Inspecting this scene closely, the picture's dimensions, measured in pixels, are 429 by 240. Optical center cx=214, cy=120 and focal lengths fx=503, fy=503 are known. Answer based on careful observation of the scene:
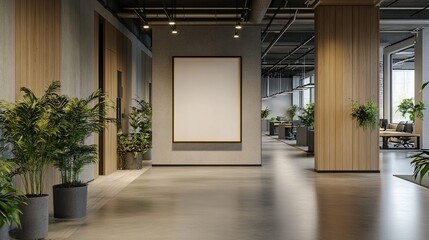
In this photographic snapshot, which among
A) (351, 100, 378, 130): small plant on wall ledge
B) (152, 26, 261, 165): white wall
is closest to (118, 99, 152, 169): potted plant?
(152, 26, 261, 165): white wall

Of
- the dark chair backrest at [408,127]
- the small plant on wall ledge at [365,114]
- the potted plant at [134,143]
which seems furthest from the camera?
the dark chair backrest at [408,127]

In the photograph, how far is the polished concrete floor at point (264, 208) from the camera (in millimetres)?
5398

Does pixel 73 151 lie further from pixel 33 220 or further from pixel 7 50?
pixel 7 50

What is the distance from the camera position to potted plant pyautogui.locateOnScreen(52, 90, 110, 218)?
18.9 ft

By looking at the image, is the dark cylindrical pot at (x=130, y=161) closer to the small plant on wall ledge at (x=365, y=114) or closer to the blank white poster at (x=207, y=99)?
the blank white poster at (x=207, y=99)

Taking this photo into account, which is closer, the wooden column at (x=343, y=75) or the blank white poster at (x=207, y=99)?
the wooden column at (x=343, y=75)

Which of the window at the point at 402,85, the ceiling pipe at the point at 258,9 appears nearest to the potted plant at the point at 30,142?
the ceiling pipe at the point at 258,9

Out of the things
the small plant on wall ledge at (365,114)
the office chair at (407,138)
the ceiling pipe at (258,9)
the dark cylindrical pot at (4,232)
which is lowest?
the dark cylindrical pot at (4,232)

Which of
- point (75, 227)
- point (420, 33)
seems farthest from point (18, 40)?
point (420, 33)

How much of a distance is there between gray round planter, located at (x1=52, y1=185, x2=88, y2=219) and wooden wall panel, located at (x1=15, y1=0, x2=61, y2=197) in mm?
608

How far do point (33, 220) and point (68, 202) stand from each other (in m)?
0.98

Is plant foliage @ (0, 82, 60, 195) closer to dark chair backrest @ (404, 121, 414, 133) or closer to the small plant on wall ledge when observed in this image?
the small plant on wall ledge

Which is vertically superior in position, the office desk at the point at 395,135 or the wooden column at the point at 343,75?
the wooden column at the point at 343,75

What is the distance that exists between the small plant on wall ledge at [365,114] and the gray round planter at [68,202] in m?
6.65
